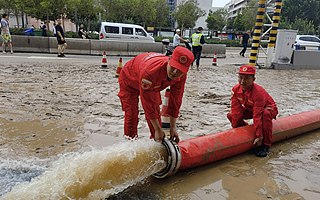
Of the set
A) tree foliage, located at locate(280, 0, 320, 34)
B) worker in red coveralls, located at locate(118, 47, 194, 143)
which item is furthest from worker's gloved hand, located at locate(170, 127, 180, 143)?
tree foliage, located at locate(280, 0, 320, 34)

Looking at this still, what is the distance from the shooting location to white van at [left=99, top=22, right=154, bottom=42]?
1843cm

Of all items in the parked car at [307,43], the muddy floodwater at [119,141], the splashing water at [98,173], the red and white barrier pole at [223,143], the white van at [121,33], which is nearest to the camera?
the splashing water at [98,173]

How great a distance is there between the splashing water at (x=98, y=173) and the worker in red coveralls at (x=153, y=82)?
0.86 ft

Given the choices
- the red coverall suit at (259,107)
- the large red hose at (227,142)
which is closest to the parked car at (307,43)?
the large red hose at (227,142)

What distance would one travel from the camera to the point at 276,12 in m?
12.0

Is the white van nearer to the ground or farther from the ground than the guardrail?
farther from the ground

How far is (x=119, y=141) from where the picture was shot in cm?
398

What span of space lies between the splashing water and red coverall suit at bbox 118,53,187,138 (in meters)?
0.38

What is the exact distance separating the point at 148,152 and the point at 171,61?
Answer: 914mm

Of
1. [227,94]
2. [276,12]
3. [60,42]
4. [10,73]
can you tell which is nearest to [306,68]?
[276,12]

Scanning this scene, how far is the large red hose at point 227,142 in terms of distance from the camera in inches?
124

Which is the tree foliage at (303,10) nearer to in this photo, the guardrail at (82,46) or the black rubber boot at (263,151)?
the guardrail at (82,46)

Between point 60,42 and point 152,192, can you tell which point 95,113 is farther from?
point 60,42

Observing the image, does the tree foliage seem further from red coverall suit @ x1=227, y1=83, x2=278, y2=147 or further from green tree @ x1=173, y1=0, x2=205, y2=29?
red coverall suit @ x1=227, y1=83, x2=278, y2=147
